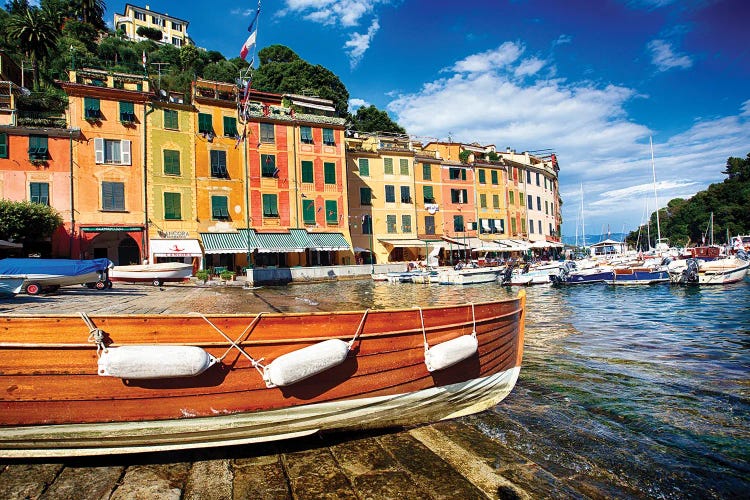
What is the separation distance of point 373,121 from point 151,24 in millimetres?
61739

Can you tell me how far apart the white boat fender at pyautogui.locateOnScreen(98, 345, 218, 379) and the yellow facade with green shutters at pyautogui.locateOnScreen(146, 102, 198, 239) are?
89.5 ft

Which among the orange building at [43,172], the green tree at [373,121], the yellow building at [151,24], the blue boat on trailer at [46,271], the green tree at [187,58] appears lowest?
the blue boat on trailer at [46,271]

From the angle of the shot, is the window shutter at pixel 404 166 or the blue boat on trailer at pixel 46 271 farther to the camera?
the window shutter at pixel 404 166

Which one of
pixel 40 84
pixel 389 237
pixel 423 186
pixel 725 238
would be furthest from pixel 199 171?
pixel 725 238

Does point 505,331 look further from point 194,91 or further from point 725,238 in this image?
point 725,238

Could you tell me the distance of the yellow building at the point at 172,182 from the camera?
27.5 m

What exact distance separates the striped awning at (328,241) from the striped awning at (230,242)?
4.62 metres

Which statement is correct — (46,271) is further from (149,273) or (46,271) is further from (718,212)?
(718,212)

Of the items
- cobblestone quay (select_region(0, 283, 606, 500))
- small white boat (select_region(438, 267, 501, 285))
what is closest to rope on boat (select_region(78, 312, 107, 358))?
cobblestone quay (select_region(0, 283, 606, 500))

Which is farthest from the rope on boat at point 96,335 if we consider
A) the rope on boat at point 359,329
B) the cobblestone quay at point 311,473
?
the rope on boat at point 359,329

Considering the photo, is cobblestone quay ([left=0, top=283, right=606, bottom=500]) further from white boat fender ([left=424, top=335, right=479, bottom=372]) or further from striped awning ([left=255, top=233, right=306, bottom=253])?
striped awning ([left=255, top=233, right=306, bottom=253])

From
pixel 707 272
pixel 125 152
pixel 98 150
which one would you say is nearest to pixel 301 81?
pixel 125 152

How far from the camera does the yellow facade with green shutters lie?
27734 millimetres

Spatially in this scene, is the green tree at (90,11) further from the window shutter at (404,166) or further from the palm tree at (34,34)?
the window shutter at (404,166)
